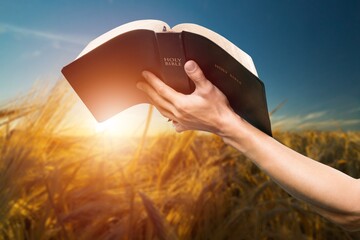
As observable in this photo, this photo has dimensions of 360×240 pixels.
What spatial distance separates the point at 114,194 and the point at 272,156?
382 millimetres

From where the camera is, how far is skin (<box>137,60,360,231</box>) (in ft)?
2.01

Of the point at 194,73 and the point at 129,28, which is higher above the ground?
the point at 129,28

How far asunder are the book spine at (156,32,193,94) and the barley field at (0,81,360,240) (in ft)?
0.70

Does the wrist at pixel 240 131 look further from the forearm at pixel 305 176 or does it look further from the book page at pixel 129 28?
the book page at pixel 129 28

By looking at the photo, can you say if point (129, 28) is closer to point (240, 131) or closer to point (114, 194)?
point (240, 131)

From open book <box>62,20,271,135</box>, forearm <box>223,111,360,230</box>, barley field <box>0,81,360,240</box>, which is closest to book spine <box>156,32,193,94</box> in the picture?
open book <box>62,20,271,135</box>

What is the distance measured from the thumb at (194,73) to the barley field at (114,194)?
0.24 meters

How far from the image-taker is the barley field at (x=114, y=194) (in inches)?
30.3

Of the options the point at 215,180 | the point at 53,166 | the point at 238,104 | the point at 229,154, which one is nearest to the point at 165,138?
the point at 229,154

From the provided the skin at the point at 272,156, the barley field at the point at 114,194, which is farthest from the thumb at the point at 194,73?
the barley field at the point at 114,194

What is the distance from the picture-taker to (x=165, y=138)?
132 centimetres

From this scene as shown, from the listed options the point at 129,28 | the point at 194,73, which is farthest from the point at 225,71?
the point at 129,28

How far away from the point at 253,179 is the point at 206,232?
48 centimetres

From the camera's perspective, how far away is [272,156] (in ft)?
2.04
